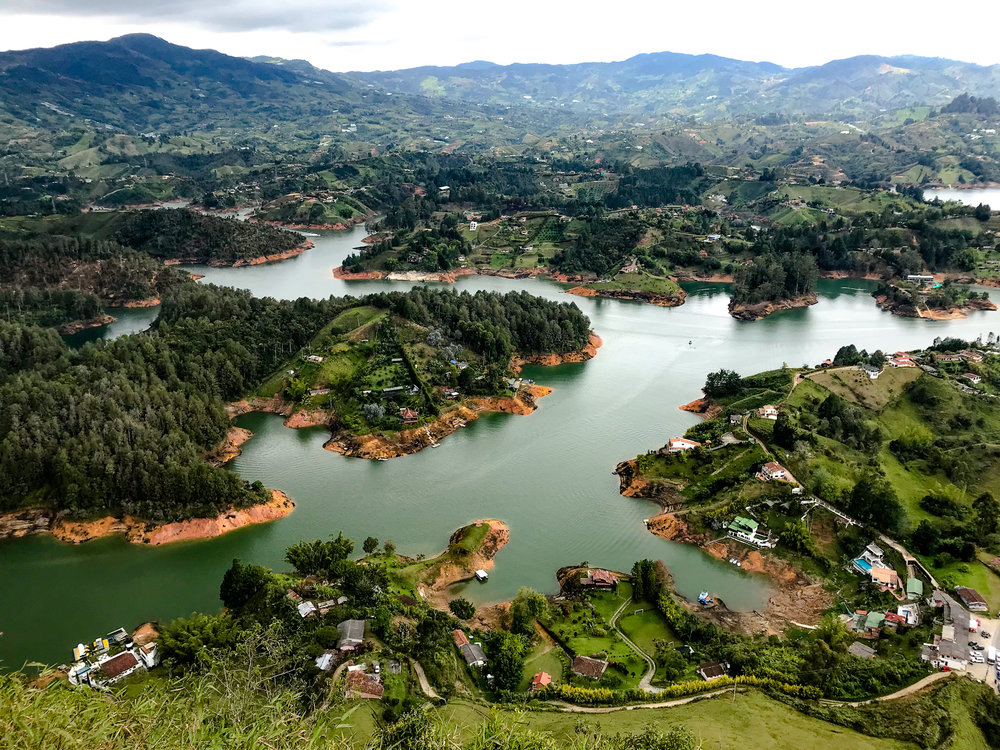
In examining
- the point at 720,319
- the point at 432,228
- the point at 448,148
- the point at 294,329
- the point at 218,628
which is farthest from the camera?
the point at 448,148

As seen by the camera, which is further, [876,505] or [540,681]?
[876,505]

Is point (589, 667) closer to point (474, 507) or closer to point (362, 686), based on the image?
point (362, 686)

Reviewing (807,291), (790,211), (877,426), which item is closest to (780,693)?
(877,426)

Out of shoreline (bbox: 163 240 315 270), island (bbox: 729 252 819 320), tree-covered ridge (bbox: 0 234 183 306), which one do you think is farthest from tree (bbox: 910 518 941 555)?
shoreline (bbox: 163 240 315 270)

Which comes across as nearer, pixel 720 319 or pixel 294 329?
pixel 294 329

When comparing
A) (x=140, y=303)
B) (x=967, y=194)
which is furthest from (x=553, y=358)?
(x=967, y=194)

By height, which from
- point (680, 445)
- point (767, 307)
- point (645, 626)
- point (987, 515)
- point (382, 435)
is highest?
point (987, 515)

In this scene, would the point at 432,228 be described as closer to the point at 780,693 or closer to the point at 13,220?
the point at 13,220
